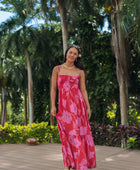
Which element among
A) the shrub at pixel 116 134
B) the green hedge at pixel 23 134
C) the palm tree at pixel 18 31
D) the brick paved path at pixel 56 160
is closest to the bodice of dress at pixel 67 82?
the brick paved path at pixel 56 160

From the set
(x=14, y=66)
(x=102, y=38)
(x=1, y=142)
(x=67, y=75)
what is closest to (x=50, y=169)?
(x=67, y=75)

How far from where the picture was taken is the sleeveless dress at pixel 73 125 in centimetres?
273

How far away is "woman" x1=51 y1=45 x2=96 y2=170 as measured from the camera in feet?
9.01

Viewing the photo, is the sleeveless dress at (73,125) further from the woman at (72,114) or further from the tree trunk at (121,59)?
the tree trunk at (121,59)

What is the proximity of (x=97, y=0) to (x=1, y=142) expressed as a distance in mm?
6343

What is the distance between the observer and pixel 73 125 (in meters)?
2.78

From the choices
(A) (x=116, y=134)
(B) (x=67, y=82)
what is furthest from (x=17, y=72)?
(B) (x=67, y=82)

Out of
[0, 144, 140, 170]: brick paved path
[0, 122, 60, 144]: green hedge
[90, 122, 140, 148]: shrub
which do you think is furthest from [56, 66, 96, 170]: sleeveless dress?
[0, 122, 60, 144]: green hedge

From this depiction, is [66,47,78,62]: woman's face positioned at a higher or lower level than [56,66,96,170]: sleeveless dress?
higher

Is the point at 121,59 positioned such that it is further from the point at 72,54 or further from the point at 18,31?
the point at 18,31

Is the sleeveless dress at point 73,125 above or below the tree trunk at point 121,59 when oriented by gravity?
below

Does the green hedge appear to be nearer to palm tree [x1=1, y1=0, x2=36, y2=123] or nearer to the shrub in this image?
the shrub

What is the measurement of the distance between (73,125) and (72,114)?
0.12 m

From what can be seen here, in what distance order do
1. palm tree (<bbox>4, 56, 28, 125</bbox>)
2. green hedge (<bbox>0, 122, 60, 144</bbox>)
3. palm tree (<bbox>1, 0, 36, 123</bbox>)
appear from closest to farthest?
green hedge (<bbox>0, 122, 60, 144</bbox>) → palm tree (<bbox>1, 0, 36, 123</bbox>) → palm tree (<bbox>4, 56, 28, 125</bbox>)
